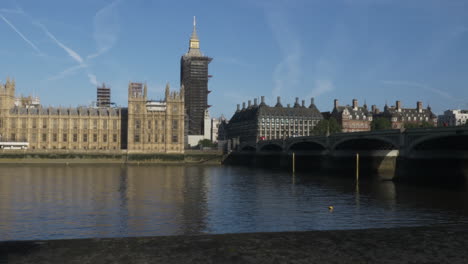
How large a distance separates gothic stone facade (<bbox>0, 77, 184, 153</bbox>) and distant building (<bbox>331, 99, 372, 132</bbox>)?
76.4 metres

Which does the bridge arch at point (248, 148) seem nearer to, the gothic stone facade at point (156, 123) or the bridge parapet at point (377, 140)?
the bridge parapet at point (377, 140)

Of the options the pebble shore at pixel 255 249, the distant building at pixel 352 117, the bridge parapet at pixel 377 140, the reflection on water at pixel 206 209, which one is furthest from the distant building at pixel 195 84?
the pebble shore at pixel 255 249

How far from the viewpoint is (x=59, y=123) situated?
145 m

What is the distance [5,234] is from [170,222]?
9635 mm

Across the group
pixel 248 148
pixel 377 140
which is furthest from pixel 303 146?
pixel 248 148

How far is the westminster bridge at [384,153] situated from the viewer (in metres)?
62.4

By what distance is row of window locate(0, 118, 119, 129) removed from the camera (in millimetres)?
141750

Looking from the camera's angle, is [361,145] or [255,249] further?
[361,145]

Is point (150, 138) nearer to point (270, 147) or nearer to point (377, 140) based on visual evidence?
point (270, 147)

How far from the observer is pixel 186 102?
193 m

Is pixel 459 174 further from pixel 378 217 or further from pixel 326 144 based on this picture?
pixel 378 217

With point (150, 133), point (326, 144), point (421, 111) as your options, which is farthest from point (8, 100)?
point (421, 111)

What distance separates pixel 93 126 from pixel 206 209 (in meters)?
120

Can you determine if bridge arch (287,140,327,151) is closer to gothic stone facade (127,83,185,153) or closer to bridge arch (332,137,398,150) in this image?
bridge arch (332,137,398,150)
